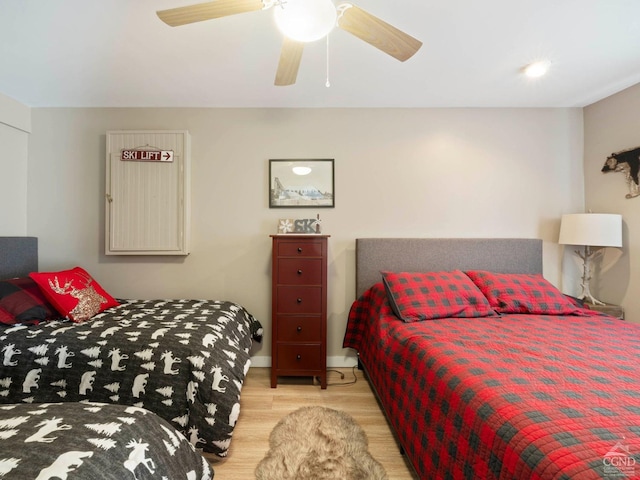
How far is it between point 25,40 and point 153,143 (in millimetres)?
960

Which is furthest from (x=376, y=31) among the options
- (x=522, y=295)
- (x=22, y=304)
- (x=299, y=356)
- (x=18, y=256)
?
(x=18, y=256)

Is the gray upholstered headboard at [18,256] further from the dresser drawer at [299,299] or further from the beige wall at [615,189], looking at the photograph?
the beige wall at [615,189]

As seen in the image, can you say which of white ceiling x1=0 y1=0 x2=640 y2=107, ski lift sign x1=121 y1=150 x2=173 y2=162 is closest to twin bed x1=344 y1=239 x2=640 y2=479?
white ceiling x1=0 y1=0 x2=640 y2=107

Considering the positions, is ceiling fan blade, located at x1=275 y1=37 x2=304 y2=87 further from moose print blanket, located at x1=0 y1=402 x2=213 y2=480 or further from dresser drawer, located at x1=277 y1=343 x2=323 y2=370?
dresser drawer, located at x1=277 y1=343 x2=323 y2=370

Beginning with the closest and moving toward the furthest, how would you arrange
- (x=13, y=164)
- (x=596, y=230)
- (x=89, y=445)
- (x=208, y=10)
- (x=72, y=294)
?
(x=89, y=445)
(x=208, y=10)
(x=72, y=294)
(x=596, y=230)
(x=13, y=164)

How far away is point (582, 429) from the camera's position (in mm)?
801

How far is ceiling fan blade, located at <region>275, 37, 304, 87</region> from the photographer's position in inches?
54.6

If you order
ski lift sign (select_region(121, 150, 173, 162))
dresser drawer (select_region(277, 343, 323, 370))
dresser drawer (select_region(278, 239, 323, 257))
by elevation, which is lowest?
dresser drawer (select_region(277, 343, 323, 370))

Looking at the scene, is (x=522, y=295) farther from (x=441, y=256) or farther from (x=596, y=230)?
(x=596, y=230)

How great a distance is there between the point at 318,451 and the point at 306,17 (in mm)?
2019

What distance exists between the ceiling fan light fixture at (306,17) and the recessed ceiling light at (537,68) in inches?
70.9

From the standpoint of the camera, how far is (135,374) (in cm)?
152

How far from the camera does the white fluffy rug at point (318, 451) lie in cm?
145

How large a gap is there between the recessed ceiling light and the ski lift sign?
2903 millimetres
